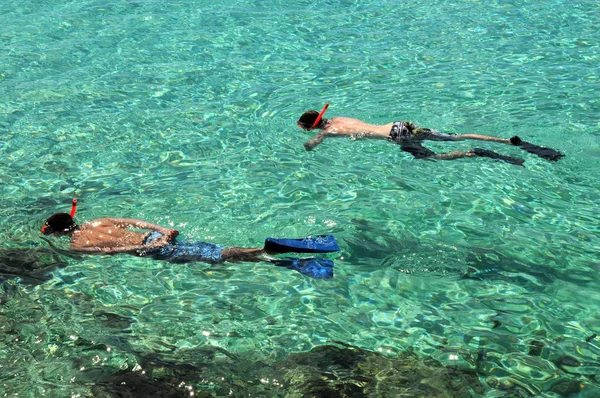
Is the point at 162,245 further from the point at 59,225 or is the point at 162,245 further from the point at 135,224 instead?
the point at 59,225

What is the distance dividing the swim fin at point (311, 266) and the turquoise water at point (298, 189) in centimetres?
9

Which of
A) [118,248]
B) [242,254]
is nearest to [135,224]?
[118,248]

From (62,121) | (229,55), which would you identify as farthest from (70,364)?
(229,55)

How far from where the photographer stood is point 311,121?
8336 millimetres

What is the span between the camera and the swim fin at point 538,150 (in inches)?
287

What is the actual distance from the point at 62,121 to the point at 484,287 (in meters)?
5.90

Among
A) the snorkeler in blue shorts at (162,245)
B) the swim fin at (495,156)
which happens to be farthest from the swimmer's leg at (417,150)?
the snorkeler in blue shorts at (162,245)

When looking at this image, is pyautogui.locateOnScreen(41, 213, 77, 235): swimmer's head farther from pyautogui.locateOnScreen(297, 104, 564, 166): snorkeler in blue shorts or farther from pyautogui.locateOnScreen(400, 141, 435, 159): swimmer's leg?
pyautogui.locateOnScreen(400, 141, 435, 159): swimmer's leg

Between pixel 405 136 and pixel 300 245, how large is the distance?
2.54m

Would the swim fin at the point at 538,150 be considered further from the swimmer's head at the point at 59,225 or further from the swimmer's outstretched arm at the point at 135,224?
the swimmer's head at the point at 59,225

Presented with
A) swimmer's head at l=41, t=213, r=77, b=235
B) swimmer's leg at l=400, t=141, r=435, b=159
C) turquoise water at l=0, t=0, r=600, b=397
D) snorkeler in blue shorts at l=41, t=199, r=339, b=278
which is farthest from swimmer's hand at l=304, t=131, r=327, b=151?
swimmer's head at l=41, t=213, r=77, b=235

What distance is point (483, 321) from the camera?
516 centimetres

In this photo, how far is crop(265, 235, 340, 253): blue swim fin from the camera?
19.1ft

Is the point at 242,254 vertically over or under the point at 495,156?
under
